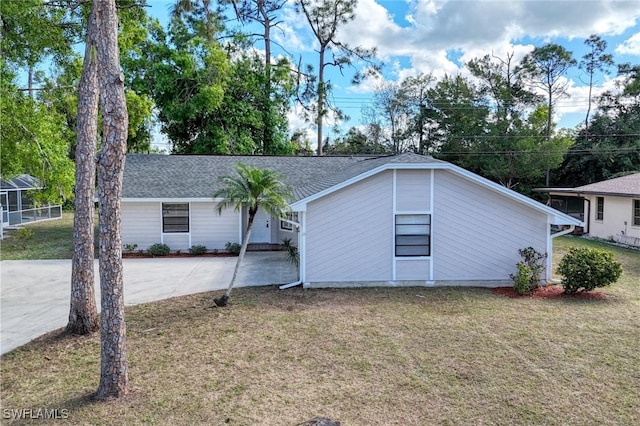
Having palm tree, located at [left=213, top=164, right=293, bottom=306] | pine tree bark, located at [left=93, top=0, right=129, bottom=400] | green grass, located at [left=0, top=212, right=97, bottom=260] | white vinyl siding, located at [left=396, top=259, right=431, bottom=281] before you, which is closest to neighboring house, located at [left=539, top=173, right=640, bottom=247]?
white vinyl siding, located at [left=396, top=259, right=431, bottom=281]

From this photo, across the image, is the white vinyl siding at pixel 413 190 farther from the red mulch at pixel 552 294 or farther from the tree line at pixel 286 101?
the tree line at pixel 286 101

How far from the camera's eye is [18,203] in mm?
24172

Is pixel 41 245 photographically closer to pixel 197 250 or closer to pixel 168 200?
pixel 168 200

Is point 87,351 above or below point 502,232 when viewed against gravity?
below

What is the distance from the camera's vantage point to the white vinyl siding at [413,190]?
10500 mm

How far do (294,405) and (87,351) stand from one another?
12.7ft

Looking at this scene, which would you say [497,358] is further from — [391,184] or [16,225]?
[16,225]

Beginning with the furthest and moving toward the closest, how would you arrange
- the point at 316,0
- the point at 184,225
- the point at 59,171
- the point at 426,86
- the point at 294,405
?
the point at 426,86 → the point at 316,0 → the point at 184,225 → the point at 59,171 → the point at 294,405

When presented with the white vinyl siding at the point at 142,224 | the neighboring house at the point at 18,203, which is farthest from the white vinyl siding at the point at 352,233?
the neighboring house at the point at 18,203

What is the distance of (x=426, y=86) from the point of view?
117 ft

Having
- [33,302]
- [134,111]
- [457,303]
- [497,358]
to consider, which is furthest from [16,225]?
[497,358]

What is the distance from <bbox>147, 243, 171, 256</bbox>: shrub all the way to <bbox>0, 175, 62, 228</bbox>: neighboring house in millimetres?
11404

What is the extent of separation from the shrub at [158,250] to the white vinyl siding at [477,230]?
1030 centimetres

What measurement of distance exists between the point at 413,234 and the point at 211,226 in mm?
8753
